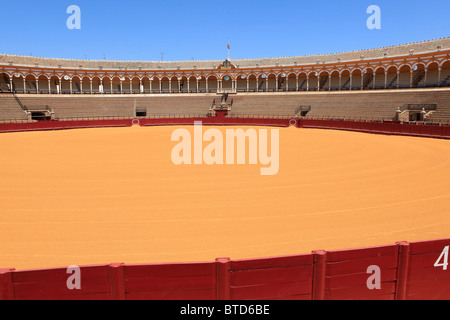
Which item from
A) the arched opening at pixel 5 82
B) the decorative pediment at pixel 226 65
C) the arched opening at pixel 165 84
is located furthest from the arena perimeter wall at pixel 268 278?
the arched opening at pixel 165 84

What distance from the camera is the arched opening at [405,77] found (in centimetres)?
4006

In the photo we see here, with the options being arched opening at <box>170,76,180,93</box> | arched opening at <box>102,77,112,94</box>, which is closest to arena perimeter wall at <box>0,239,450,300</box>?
arched opening at <box>170,76,180,93</box>

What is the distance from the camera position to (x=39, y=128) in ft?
103

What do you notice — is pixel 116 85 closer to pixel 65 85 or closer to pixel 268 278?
pixel 65 85

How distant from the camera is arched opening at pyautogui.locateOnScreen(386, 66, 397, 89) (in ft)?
135

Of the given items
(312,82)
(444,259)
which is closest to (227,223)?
(444,259)

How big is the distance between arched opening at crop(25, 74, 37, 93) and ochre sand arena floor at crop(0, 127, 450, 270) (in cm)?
3996

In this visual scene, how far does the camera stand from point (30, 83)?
47.0 metres

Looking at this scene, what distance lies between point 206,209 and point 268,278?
13.1 feet

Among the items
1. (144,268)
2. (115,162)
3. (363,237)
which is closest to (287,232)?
(363,237)

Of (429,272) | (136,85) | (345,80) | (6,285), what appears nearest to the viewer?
(6,285)

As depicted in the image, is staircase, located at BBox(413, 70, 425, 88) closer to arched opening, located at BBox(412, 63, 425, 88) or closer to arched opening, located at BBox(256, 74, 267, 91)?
arched opening, located at BBox(412, 63, 425, 88)
